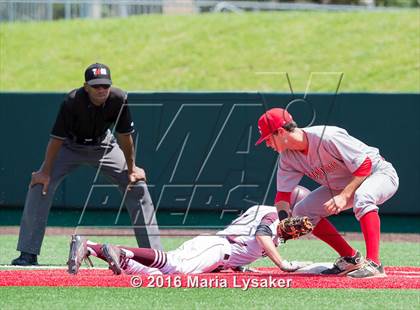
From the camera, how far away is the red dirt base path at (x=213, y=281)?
24.0 ft

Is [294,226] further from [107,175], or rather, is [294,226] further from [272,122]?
[107,175]

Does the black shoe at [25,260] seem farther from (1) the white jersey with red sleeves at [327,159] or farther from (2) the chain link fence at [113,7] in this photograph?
(2) the chain link fence at [113,7]

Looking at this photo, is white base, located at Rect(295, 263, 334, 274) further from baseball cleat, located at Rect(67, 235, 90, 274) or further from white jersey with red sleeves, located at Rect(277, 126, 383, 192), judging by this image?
baseball cleat, located at Rect(67, 235, 90, 274)

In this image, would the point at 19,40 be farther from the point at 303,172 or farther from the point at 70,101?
the point at 303,172

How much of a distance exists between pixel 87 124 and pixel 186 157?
16.6 ft

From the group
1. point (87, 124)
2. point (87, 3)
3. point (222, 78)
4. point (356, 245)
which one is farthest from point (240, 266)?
point (87, 3)

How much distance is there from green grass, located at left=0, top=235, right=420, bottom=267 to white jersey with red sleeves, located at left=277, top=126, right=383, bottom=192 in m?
1.86

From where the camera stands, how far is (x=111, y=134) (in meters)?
9.49

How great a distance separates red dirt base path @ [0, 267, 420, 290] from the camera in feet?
24.0

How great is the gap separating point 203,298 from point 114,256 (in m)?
1.06

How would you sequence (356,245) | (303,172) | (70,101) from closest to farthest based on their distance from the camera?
(303,172) < (70,101) < (356,245)

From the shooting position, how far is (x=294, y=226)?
767 cm

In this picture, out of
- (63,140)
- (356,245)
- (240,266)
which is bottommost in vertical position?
(356,245)

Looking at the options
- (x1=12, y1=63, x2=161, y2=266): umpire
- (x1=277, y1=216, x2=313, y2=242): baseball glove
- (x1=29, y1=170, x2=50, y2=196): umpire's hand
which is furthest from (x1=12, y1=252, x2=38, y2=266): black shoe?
(x1=277, y1=216, x2=313, y2=242): baseball glove
